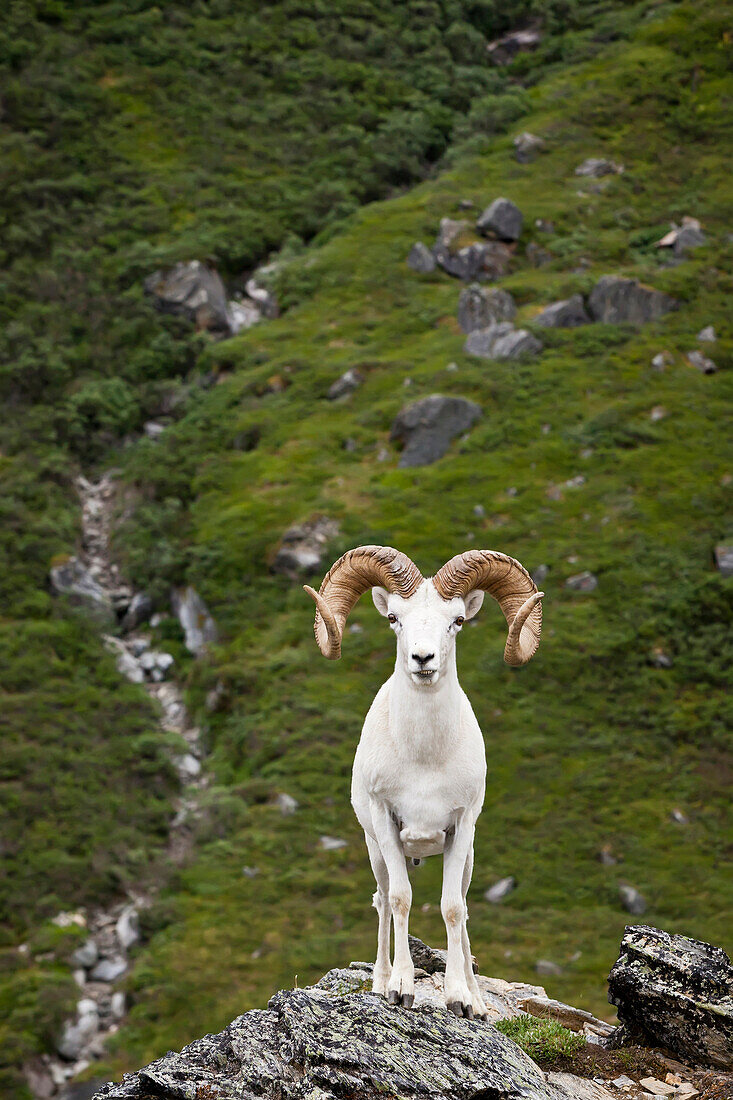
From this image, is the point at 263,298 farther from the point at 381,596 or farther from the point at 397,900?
the point at 397,900

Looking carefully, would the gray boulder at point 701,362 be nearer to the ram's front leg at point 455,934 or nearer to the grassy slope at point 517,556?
the grassy slope at point 517,556

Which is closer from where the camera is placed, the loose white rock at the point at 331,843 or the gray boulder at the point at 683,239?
the loose white rock at the point at 331,843

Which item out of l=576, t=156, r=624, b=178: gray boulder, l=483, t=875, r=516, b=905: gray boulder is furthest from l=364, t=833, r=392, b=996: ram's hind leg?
l=576, t=156, r=624, b=178: gray boulder

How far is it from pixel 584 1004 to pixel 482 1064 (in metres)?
21.3

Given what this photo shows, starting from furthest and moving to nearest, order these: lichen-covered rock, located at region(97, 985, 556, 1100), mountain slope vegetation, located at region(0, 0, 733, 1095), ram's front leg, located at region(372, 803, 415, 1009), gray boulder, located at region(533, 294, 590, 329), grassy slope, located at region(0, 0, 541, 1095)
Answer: gray boulder, located at region(533, 294, 590, 329)
grassy slope, located at region(0, 0, 541, 1095)
mountain slope vegetation, located at region(0, 0, 733, 1095)
ram's front leg, located at region(372, 803, 415, 1009)
lichen-covered rock, located at region(97, 985, 556, 1100)

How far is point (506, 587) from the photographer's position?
37.8 ft

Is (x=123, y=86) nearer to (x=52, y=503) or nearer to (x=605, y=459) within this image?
(x=52, y=503)

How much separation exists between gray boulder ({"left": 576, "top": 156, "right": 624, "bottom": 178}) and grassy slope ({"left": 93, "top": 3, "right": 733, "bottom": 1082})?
990 millimetres

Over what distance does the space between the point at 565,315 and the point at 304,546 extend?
22.4m

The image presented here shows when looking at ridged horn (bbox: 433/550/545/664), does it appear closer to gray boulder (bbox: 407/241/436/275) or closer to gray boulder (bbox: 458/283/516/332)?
gray boulder (bbox: 458/283/516/332)

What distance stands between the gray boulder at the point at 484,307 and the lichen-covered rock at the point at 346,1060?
55663mm

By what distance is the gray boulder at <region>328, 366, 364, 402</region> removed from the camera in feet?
202

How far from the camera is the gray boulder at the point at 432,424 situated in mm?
55562

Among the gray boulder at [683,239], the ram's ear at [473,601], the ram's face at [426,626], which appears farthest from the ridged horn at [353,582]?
the gray boulder at [683,239]
